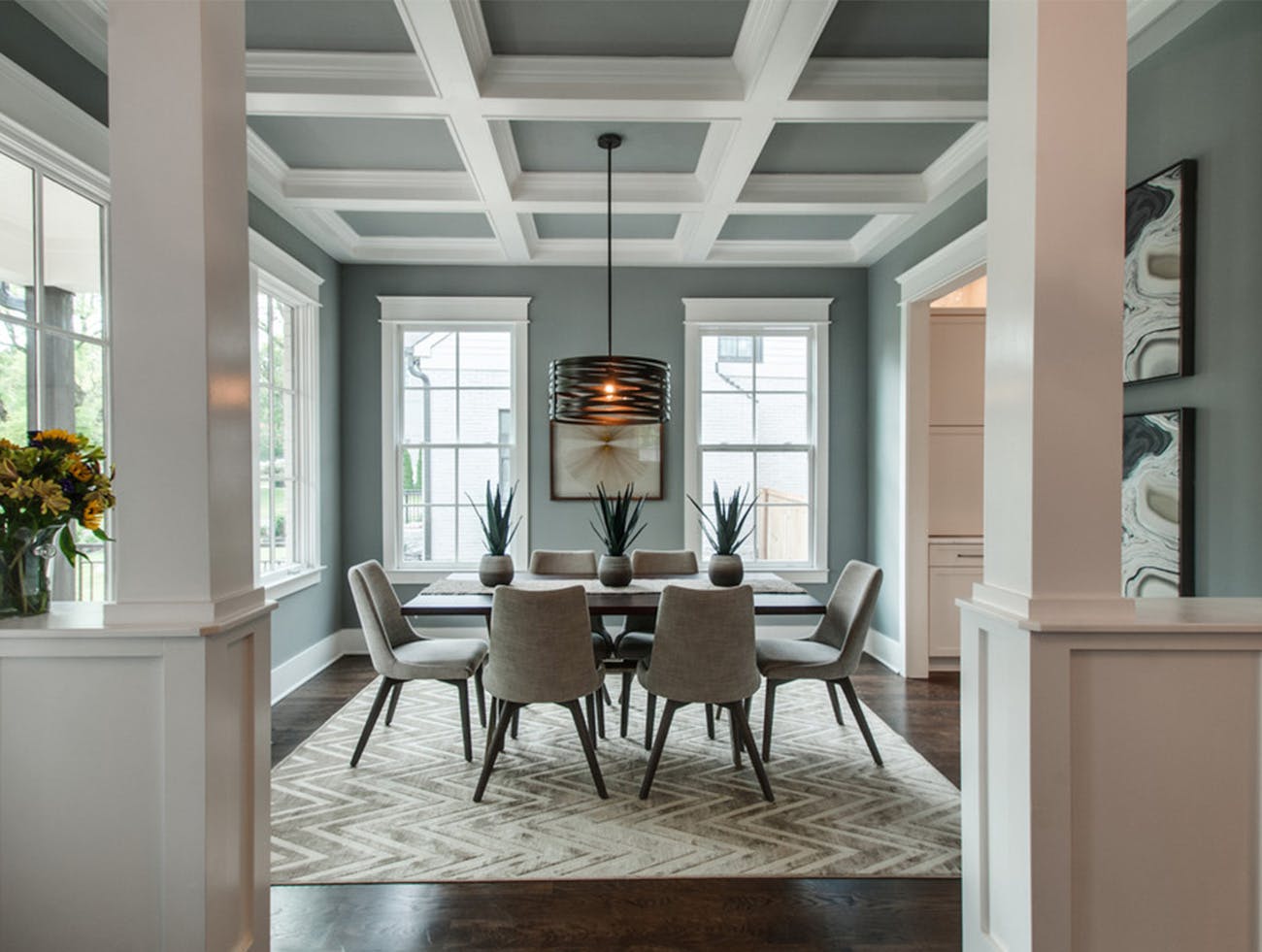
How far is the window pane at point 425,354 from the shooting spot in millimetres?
5289

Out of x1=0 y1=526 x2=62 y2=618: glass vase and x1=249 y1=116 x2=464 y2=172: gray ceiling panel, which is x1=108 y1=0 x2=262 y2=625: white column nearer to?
x1=0 y1=526 x2=62 y2=618: glass vase

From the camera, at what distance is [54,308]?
2514 mm

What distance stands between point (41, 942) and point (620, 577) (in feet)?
7.87

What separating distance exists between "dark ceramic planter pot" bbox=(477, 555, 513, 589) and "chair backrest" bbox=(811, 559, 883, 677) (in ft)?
5.08

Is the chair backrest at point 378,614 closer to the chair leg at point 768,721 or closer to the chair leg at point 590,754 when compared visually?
the chair leg at point 590,754

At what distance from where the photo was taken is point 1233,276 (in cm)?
220

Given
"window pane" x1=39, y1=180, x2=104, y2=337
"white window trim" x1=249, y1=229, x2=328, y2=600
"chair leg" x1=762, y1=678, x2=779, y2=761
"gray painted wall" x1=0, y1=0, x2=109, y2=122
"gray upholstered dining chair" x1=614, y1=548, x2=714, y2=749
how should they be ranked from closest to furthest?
"gray painted wall" x1=0, y1=0, x2=109, y2=122, "window pane" x1=39, y1=180, x2=104, y2=337, "chair leg" x1=762, y1=678, x2=779, y2=761, "gray upholstered dining chair" x1=614, y1=548, x2=714, y2=749, "white window trim" x1=249, y1=229, x2=328, y2=600

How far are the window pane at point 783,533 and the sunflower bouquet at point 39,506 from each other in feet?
14.3

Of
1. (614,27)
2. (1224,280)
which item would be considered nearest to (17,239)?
(614,27)

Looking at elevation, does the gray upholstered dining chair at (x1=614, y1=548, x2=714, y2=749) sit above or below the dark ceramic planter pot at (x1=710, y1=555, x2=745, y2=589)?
below

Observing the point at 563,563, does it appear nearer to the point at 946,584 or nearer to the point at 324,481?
the point at 324,481

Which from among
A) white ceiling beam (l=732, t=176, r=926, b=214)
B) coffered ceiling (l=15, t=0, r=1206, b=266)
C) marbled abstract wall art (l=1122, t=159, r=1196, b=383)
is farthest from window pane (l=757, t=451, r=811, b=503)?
marbled abstract wall art (l=1122, t=159, r=1196, b=383)

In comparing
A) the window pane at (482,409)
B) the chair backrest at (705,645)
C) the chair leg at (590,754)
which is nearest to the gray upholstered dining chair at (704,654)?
the chair backrest at (705,645)

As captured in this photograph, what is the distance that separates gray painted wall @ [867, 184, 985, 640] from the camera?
15.5ft
